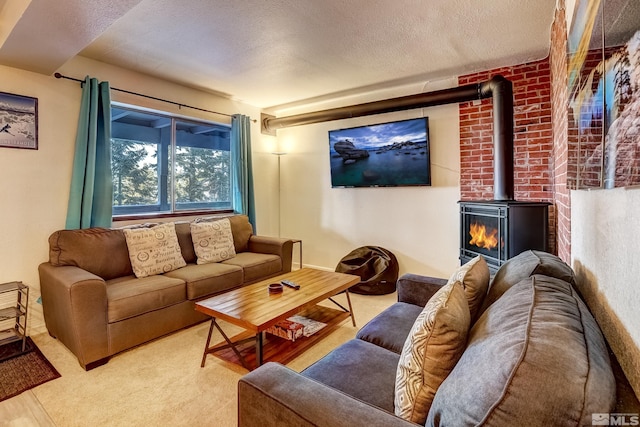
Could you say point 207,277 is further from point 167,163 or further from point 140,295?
point 167,163

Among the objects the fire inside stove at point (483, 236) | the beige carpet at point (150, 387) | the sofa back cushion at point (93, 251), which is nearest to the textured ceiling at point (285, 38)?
the sofa back cushion at point (93, 251)

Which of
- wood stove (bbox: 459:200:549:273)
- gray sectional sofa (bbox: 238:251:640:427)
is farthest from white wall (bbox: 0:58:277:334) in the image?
wood stove (bbox: 459:200:549:273)

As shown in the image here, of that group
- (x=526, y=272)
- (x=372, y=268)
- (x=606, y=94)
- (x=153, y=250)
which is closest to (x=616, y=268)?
(x=526, y=272)

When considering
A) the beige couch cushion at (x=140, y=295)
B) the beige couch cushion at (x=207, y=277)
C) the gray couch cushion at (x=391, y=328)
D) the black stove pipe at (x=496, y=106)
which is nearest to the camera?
the gray couch cushion at (x=391, y=328)

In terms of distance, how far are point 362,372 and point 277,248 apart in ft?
8.08

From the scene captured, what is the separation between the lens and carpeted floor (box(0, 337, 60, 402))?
6.19ft

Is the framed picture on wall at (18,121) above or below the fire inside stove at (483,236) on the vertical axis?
above

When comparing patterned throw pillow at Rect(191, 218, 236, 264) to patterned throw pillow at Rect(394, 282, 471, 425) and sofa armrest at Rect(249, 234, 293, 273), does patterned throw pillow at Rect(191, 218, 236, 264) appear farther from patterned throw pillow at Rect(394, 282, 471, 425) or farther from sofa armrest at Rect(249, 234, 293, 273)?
patterned throw pillow at Rect(394, 282, 471, 425)

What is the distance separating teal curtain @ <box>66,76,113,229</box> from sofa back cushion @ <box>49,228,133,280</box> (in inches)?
7.6

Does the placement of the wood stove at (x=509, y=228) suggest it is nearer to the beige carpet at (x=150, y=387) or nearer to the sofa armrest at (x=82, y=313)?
the beige carpet at (x=150, y=387)

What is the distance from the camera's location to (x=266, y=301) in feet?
7.02

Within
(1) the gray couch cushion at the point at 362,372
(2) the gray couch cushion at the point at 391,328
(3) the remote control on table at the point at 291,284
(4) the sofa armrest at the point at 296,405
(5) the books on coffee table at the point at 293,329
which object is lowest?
(5) the books on coffee table at the point at 293,329

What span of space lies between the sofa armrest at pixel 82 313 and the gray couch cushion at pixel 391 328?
1.74 metres

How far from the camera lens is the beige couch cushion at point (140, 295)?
2214mm
